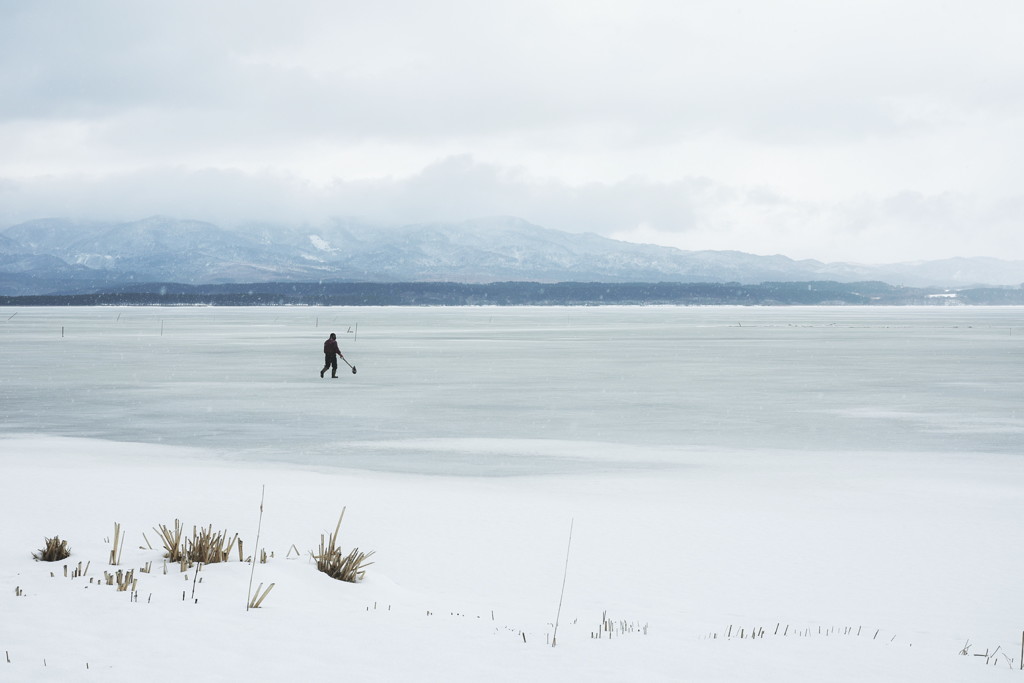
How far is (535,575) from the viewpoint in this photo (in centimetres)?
877

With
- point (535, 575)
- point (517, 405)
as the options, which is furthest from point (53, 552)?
point (517, 405)

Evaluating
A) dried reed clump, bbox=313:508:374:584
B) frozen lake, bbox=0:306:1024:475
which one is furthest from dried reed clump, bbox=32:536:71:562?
frozen lake, bbox=0:306:1024:475

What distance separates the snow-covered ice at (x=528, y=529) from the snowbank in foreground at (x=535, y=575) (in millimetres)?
32

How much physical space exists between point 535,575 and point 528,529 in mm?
1582

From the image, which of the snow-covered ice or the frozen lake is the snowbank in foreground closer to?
the snow-covered ice

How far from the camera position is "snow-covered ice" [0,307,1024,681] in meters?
6.07

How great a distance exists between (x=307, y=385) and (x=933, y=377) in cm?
1742

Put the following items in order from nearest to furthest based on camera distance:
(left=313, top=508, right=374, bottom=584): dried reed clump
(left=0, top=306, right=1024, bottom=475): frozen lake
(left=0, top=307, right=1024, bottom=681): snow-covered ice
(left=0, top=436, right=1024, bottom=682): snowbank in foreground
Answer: (left=0, top=436, right=1024, bottom=682): snowbank in foreground
(left=0, top=307, right=1024, bottom=681): snow-covered ice
(left=313, top=508, right=374, bottom=584): dried reed clump
(left=0, top=306, right=1024, bottom=475): frozen lake

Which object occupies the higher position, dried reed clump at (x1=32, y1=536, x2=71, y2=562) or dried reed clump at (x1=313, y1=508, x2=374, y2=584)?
dried reed clump at (x1=313, y1=508, x2=374, y2=584)

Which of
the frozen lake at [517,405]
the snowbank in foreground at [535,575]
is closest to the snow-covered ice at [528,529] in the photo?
the snowbank in foreground at [535,575]

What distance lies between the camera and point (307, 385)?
90.5ft

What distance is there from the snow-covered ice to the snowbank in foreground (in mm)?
32

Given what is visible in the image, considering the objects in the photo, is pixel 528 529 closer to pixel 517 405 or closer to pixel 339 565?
pixel 339 565

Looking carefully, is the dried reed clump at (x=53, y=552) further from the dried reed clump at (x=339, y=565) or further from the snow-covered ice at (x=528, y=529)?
the dried reed clump at (x=339, y=565)
